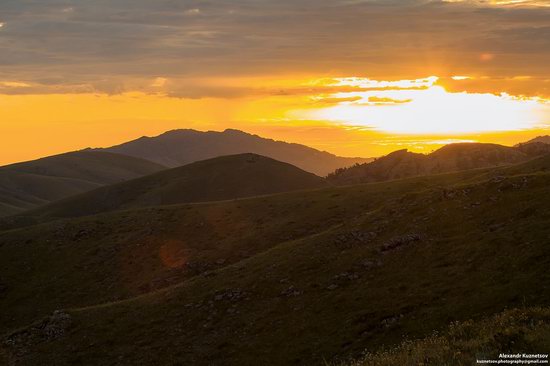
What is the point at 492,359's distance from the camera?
1454 cm

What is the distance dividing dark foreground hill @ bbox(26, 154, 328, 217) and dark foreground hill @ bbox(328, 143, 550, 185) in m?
14.1

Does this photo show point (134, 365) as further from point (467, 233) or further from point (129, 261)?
point (129, 261)

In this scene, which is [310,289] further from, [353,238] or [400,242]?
[353,238]

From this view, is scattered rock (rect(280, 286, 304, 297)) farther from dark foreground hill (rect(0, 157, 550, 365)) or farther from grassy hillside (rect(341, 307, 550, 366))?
grassy hillside (rect(341, 307, 550, 366))

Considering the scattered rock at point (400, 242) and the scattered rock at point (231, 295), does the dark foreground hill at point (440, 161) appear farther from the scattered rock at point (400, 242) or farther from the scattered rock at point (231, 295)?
the scattered rock at point (231, 295)

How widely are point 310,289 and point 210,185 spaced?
5578 inches

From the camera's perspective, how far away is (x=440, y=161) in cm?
15562

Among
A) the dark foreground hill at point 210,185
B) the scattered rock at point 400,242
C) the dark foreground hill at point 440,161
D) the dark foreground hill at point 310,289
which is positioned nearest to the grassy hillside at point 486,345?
the dark foreground hill at point 310,289

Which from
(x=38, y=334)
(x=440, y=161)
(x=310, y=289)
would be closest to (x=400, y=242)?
(x=310, y=289)

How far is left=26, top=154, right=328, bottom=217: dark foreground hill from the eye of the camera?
168 meters

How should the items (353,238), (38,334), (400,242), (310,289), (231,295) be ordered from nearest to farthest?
(310,289), (400,242), (231,295), (38,334), (353,238)

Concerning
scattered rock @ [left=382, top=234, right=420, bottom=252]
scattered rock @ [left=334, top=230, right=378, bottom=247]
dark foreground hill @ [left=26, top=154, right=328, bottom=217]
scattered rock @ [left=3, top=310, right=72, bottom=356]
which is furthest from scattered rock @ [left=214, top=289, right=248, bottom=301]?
dark foreground hill @ [left=26, top=154, right=328, bottom=217]

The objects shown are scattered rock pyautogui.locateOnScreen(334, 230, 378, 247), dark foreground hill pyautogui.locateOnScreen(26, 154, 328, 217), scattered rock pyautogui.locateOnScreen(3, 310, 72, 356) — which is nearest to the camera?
scattered rock pyautogui.locateOnScreen(3, 310, 72, 356)

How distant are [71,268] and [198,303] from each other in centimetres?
3428
